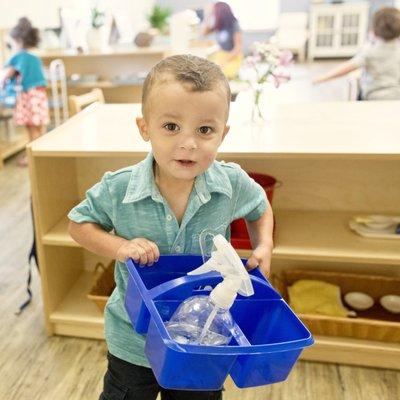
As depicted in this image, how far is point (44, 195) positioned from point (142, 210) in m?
0.94

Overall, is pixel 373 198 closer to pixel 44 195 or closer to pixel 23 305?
pixel 44 195

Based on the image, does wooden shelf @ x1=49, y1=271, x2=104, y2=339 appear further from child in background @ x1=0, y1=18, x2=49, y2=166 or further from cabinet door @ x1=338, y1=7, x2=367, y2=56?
cabinet door @ x1=338, y1=7, x2=367, y2=56

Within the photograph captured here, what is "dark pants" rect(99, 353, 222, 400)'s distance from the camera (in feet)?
3.53

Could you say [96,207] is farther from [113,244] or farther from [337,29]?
[337,29]

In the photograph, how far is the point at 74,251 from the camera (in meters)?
2.11

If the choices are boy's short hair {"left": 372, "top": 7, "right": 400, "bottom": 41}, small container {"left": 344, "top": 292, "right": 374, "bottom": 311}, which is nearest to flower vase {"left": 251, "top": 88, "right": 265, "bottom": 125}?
small container {"left": 344, "top": 292, "right": 374, "bottom": 311}

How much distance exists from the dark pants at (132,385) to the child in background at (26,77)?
338cm

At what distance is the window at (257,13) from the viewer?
9922mm

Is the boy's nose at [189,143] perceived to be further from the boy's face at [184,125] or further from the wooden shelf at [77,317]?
the wooden shelf at [77,317]

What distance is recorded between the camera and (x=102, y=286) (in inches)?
77.6

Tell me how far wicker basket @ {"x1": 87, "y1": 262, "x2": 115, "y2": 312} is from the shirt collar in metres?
0.96

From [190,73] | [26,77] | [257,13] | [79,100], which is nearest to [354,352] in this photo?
[190,73]

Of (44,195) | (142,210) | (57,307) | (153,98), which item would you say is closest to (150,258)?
(142,210)

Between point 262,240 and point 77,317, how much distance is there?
110cm
